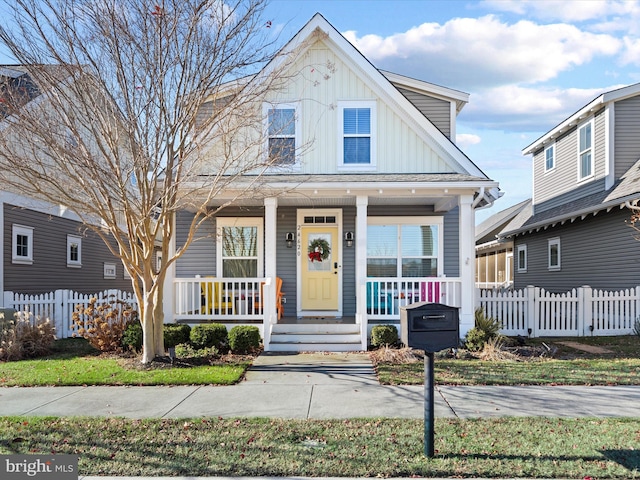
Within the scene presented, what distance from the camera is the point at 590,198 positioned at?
15.3 meters

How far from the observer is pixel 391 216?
12.8 metres

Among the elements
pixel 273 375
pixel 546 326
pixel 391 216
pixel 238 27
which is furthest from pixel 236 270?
pixel 546 326

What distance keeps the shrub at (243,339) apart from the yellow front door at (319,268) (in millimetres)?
2827

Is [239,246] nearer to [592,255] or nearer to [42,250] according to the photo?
[42,250]

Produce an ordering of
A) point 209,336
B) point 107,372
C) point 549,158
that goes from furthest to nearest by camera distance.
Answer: point 549,158 → point 209,336 → point 107,372

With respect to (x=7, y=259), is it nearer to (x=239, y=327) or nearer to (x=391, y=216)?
(x=239, y=327)

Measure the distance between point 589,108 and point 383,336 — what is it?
10.2m

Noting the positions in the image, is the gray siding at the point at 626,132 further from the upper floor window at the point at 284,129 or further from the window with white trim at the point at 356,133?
the upper floor window at the point at 284,129

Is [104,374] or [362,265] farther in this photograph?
[362,265]

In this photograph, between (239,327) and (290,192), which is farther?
(290,192)

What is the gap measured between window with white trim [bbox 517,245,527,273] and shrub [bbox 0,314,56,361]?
17.1 metres

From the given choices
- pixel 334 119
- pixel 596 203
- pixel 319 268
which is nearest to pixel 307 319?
pixel 319 268

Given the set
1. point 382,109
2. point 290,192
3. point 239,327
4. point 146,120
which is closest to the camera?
point 146,120

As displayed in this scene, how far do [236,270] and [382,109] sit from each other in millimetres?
5279
